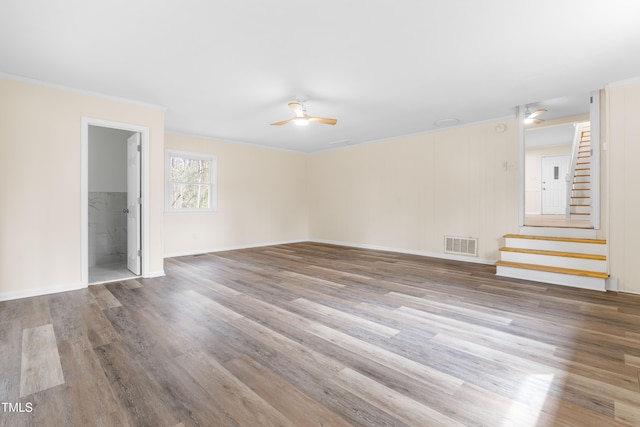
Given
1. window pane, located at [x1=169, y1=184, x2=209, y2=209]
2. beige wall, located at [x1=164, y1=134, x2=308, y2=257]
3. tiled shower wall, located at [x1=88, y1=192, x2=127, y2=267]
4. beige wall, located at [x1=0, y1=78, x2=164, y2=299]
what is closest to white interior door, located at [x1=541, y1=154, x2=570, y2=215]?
beige wall, located at [x1=164, y1=134, x2=308, y2=257]

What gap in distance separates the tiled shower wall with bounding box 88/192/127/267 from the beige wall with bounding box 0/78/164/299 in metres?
1.76

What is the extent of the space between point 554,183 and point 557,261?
5.50 metres

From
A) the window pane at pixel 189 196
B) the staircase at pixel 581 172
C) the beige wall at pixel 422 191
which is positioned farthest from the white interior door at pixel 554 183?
the window pane at pixel 189 196

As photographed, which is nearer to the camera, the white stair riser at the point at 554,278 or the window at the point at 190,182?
the white stair riser at the point at 554,278

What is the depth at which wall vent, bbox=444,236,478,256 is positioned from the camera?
5.58 metres

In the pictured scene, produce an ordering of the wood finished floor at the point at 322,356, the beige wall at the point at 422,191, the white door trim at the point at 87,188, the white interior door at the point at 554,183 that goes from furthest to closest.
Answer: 1. the white interior door at the point at 554,183
2. the beige wall at the point at 422,191
3. the white door trim at the point at 87,188
4. the wood finished floor at the point at 322,356

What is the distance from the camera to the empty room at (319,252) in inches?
68.7

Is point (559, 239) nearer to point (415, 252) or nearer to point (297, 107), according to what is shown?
point (415, 252)

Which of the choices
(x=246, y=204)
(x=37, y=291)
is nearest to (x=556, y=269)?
(x=246, y=204)

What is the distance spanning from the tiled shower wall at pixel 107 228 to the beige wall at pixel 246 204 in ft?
2.59

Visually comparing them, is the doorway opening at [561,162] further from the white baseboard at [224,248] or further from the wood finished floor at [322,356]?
the white baseboard at [224,248]

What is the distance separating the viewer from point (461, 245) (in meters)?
5.73

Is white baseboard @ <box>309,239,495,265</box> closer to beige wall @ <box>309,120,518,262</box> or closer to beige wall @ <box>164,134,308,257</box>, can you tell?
beige wall @ <box>309,120,518,262</box>

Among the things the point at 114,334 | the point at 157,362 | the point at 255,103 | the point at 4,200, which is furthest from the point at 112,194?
the point at 157,362
